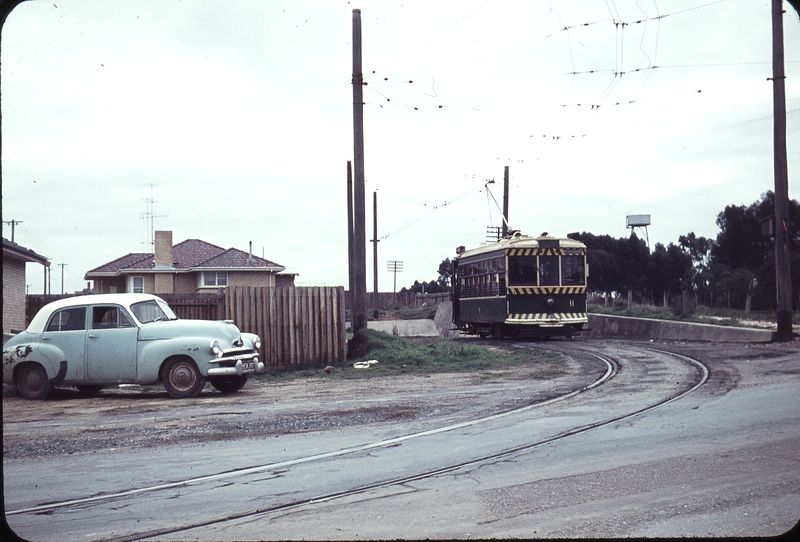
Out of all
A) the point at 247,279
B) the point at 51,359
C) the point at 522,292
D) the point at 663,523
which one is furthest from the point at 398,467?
the point at 247,279

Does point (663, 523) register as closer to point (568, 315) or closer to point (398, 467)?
point (398, 467)

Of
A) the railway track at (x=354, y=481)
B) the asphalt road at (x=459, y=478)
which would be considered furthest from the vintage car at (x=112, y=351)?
the railway track at (x=354, y=481)

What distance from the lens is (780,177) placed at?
19250 mm

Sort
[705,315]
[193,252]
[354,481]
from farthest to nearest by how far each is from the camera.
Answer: [193,252] < [705,315] < [354,481]

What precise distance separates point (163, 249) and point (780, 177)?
30.4m

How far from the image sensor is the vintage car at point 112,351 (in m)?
12.7

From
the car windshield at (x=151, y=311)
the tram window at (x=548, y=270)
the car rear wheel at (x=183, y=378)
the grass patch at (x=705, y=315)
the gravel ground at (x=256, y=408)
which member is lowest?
the gravel ground at (x=256, y=408)

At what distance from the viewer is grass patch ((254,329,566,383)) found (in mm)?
16094

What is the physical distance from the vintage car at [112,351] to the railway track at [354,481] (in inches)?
210

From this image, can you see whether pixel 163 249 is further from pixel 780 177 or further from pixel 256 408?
→ pixel 256 408

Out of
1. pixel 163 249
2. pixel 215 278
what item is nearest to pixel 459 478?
pixel 163 249

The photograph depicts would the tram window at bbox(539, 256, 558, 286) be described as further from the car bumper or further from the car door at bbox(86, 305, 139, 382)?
the car door at bbox(86, 305, 139, 382)

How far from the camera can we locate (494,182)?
4122cm

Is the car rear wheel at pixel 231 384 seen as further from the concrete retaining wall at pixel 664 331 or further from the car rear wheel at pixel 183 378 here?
the concrete retaining wall at pixel 664 331
